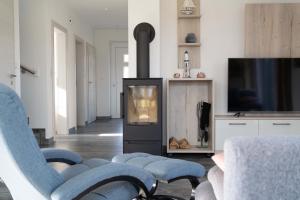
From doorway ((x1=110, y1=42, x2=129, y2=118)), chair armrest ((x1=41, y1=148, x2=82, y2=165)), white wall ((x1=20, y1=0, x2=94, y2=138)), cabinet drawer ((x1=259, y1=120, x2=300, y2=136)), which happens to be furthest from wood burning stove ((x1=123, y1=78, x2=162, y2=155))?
doorway ((x1=110, y1=42, x2=129, y2=118))

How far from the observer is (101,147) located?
4.97 m

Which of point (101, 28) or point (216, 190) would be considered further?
point (101, 28)

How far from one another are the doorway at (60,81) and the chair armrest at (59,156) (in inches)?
169

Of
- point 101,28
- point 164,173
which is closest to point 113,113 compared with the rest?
point 101,28

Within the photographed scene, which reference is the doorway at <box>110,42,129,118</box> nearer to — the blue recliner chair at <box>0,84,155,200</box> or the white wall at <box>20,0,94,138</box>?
the white wall at <box>20,0,94,138</box>

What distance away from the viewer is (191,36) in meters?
4.46

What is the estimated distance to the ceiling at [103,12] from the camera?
6.58 m

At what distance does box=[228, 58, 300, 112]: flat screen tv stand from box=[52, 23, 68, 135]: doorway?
3.39 m

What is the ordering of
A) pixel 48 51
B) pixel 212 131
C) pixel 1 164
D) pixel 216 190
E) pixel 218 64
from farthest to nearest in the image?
pixel 48 51, pixel 218 64, pixel 212 131, pixel 1 164, pixel 216 190

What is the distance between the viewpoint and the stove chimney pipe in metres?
4.30

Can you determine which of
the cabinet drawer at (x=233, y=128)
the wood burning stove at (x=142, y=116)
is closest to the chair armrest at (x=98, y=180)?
the wood burning stove at (x=142, y=116)

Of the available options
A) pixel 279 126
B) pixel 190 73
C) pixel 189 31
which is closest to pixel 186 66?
pixel 190 73

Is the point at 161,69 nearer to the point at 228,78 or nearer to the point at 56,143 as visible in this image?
the point at 228,78

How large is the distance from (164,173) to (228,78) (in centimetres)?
269
